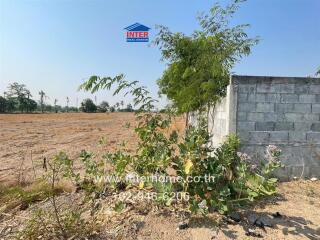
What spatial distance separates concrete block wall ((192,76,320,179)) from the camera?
15.4ft

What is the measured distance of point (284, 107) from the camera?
187 inches

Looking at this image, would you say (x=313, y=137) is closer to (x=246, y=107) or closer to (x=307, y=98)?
(x=307, y=98)

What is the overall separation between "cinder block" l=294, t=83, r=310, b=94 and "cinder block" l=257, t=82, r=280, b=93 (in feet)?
1.00

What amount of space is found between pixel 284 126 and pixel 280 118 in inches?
5.4

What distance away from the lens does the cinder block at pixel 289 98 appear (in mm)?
4750

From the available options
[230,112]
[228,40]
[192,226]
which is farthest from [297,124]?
[192,226]

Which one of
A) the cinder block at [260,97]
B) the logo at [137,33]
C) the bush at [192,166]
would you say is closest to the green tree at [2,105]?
the logo at [137,33]

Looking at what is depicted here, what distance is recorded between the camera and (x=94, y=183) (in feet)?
13.9

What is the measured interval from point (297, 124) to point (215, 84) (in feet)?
4.78

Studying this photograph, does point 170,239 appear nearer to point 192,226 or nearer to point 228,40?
point 192,226

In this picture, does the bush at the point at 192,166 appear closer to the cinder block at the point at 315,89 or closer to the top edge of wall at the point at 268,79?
the top edge of wall at the point at 268,79

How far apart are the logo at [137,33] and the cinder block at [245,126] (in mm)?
3478

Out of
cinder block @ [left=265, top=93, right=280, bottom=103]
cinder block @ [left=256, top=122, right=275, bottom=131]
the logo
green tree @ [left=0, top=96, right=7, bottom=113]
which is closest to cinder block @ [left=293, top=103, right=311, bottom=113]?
cinder block @ [left=265, top=93, right=280, bottom=103]

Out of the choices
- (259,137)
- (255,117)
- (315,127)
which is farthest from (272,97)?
(315,127)
